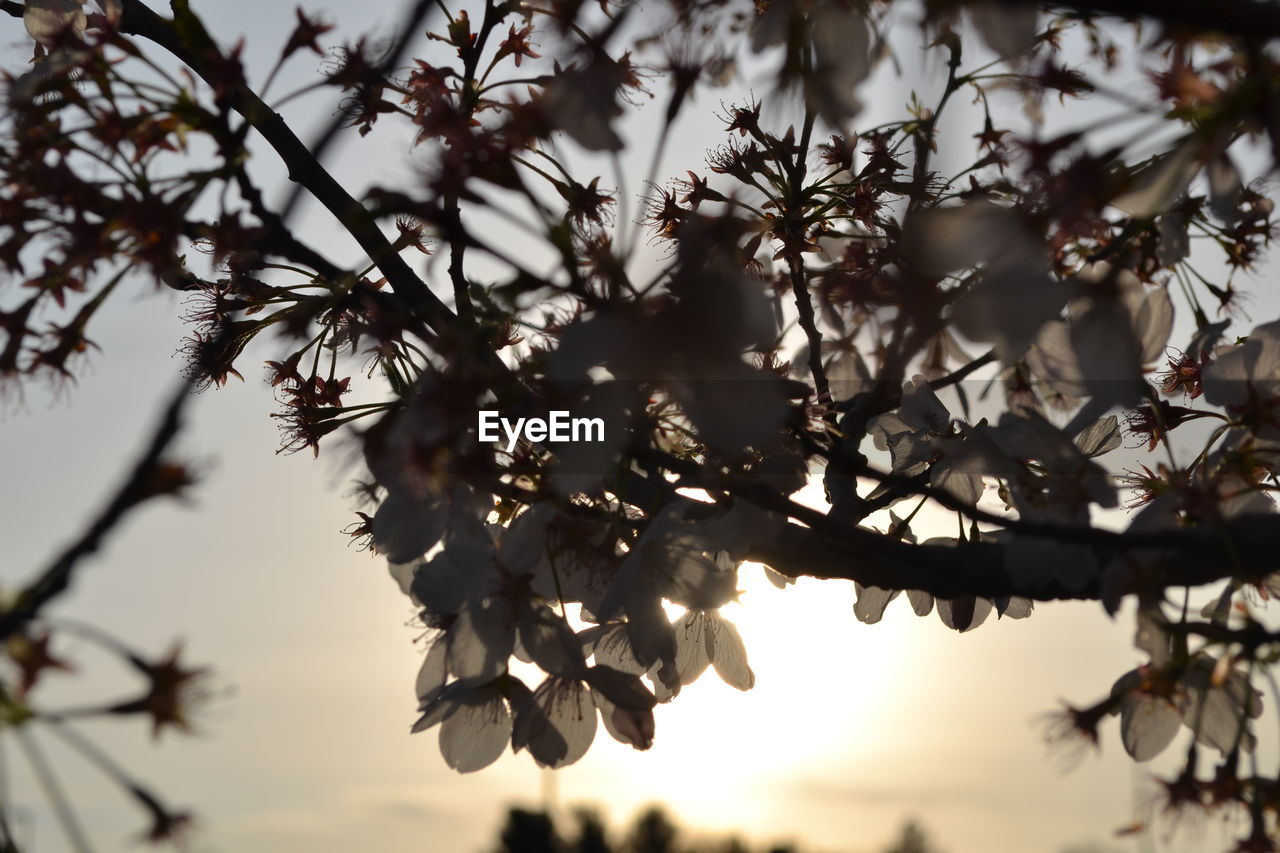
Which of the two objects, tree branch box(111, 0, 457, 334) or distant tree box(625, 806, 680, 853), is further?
distant tree box(625, 806, 680, 853)

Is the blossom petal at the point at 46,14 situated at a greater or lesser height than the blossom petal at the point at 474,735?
greater

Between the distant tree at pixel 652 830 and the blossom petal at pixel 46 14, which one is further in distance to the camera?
the distant tree at pixel 652 830

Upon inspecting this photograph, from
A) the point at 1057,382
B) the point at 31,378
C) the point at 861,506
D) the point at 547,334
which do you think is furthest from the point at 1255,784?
the point at 31,378

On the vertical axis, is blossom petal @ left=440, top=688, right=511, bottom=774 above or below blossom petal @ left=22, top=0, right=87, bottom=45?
below

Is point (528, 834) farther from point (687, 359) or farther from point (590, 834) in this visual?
point (687, 359)

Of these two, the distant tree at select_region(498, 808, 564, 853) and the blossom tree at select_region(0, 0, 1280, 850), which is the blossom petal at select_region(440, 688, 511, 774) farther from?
the distant tree at select_region(498, 808, 564, 853)

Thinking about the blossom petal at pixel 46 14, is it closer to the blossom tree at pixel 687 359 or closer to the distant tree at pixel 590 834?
the blossom tree at pixel 687 359

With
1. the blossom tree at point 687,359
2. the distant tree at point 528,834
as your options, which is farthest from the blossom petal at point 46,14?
the distant tree at point 528,834

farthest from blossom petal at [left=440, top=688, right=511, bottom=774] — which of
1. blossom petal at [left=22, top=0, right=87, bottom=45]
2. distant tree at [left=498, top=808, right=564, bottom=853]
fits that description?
distant tree at [left=498, top=808, right=564, bottom=853]

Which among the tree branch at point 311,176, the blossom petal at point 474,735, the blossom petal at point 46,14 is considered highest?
the blossom petal at point 46,14

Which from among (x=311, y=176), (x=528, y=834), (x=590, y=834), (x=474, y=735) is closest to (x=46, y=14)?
(x=311, y=176)

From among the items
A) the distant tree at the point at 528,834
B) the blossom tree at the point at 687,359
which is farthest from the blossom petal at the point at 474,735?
the distant tree at the point at 528,834
